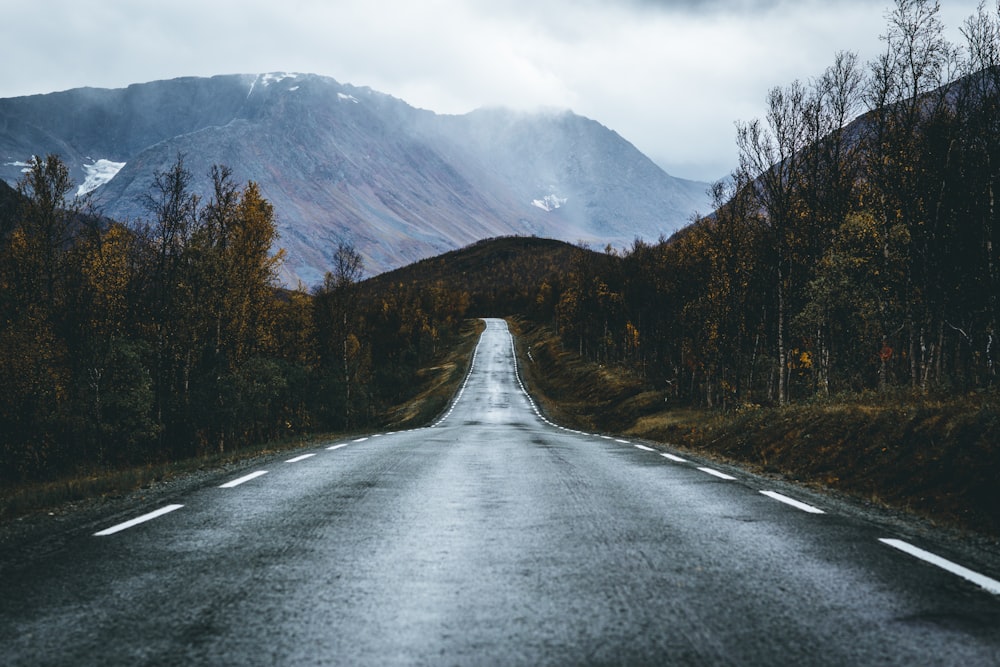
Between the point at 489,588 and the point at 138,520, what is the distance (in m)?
3.80

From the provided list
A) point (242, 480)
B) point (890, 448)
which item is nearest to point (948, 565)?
point (890, 448)

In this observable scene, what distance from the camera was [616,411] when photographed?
1822 inches

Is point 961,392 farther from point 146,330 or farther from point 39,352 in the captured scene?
point 146,330

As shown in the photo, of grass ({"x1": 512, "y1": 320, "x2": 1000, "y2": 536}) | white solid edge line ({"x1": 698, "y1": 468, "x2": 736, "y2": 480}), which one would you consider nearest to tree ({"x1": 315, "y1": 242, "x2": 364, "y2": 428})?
grass ({"x1": 512, "y1": 320, "x2": 1000, "y2": 536})

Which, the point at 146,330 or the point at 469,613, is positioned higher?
the point at 146,330

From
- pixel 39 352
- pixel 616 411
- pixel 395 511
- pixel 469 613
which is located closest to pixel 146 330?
pixel 39 352

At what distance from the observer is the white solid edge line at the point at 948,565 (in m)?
4.18

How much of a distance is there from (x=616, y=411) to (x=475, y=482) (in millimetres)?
38381

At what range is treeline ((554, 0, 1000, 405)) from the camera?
21.8 m

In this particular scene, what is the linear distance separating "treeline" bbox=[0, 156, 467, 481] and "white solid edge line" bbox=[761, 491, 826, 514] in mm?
26737

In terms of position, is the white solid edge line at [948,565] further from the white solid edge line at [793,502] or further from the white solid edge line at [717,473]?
the white solid edge line at [717,473]

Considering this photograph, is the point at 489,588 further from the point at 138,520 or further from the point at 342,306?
the point at 342,306

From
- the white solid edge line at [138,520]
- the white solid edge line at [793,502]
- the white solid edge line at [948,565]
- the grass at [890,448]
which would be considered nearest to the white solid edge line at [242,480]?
the white solid edge line at [138,520]

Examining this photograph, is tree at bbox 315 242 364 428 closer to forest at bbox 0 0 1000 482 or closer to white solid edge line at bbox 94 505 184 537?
forest at bbox 0 0 1000 482
